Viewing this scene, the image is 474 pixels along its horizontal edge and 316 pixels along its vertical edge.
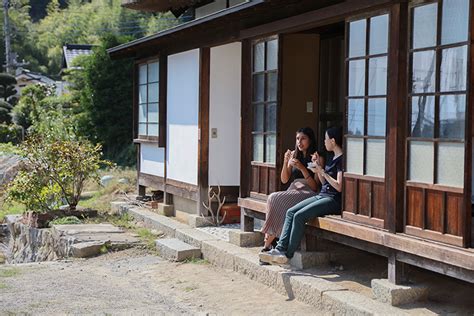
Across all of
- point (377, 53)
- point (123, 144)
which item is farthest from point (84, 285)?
point (123, 144)

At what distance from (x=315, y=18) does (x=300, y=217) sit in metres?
2.07

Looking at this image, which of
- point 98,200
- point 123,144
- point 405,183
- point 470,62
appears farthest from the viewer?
point 123,144

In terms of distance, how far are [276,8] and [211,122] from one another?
3.01 metres

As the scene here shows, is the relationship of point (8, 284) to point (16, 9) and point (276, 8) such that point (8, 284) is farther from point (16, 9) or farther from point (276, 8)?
point (16, 9)

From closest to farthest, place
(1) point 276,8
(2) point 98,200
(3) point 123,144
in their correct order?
1. (1) point 276,8
2. (2) point 98,200
3. (3) point 123,144

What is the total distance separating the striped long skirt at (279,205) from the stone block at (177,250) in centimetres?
189

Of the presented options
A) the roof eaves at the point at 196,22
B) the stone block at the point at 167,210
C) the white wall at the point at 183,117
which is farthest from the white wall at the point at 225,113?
the stone block at the point at 167,210

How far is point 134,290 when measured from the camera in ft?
26.6

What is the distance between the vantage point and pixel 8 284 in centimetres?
847

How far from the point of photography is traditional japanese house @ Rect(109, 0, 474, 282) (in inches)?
225

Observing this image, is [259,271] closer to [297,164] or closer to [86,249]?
[297,164]

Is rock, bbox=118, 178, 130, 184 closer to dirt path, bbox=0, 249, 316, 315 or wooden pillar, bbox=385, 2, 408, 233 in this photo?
dirt path, bbox=0, 249, 316, 315

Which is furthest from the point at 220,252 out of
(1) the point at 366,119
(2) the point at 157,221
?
(1) the point at 366,119

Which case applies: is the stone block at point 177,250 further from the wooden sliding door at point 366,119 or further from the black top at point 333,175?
the wooden sliding door at point 366,119
